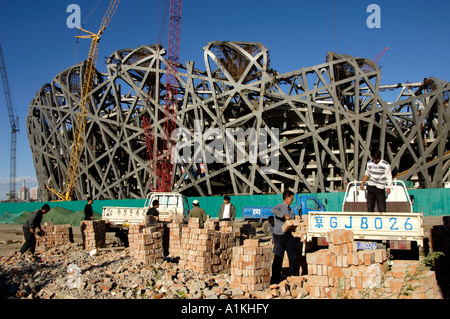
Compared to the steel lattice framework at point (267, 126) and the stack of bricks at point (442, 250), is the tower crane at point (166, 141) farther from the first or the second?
the stack of bricks at point (442, 250)

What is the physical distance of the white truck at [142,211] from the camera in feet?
48.1

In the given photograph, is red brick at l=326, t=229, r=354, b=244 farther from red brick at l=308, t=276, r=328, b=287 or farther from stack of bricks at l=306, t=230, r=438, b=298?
red brick at l=308, t=276, r=328, b=287

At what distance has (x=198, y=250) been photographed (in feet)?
24.5

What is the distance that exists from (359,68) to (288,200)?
83.4 feet

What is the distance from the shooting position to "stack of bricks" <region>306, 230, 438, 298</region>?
5215 mm

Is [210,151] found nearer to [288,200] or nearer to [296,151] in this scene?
[296,151]

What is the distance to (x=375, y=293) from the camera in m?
5.25

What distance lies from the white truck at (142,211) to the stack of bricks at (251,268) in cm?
827

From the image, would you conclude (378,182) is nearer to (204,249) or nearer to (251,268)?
(251,268)

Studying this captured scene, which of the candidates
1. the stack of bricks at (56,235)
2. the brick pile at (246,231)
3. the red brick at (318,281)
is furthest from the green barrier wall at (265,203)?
the red brick at (318,281)

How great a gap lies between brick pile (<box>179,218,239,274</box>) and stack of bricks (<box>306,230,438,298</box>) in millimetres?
2326

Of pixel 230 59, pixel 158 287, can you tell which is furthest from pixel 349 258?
pixel 230 59
